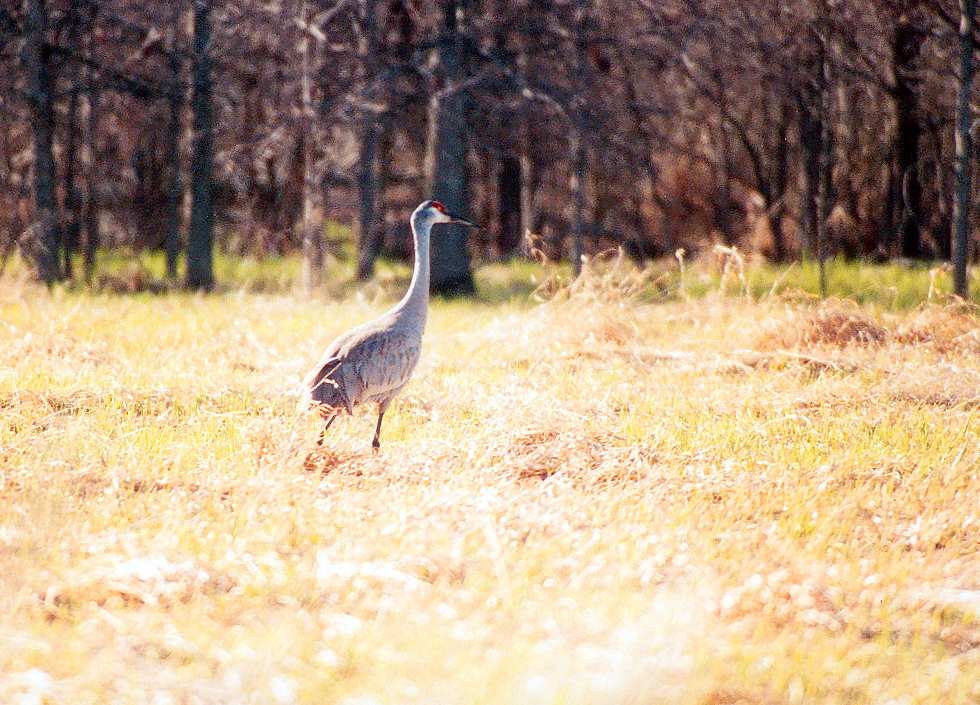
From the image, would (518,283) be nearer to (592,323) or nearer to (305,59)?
(305,59)

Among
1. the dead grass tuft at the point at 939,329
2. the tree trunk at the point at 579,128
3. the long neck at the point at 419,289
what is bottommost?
the dead grass tuft at the point at 939,329

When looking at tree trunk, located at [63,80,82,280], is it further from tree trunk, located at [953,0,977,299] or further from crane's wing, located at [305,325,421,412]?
tree trunk, located at [953,0,977,299]

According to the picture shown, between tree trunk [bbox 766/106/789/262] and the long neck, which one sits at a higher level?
tree trunk [bbox 766/106/789/262]

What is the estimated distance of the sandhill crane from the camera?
7.31 meters

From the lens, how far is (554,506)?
606cm

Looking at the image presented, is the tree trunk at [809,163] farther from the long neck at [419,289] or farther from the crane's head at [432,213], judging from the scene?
the long neck at [419,289]

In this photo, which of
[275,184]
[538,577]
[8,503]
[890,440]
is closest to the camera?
[538,577]

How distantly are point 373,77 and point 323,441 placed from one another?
10333mm

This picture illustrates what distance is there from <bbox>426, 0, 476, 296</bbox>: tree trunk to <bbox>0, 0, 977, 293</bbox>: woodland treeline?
30 millimetres

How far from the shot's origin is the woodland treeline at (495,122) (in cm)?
1606

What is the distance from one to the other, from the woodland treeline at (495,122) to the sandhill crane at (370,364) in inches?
290

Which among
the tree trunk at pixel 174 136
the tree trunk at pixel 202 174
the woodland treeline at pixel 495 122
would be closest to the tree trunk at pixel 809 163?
the woodland treeline at pixel 495 122

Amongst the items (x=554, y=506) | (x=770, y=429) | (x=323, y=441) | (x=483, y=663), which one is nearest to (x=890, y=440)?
(x=770, y=429)

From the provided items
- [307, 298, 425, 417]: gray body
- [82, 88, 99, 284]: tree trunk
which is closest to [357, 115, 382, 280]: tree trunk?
[82, 88, 99, 284]: tree trunk
